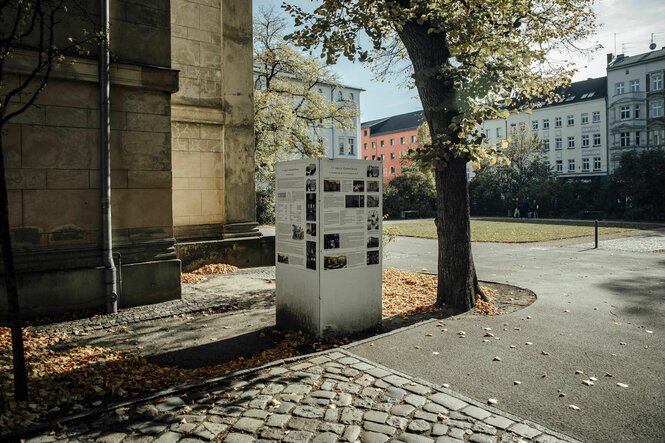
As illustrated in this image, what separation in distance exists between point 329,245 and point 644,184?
42.9 metres

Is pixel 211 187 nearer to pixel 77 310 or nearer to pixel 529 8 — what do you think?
pixel 77 310

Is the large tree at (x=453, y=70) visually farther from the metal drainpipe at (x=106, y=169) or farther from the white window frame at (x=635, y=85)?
the white window frame at (x=635, y=85)

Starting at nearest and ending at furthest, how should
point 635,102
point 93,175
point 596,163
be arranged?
point 93,175
point 635,102
point 596,163

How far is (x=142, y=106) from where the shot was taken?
9.10 metres

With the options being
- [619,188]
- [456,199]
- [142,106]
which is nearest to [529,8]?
[456,199]

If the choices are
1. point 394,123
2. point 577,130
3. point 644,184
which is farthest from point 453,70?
point 394,123

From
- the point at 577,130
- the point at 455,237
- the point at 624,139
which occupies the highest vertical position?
the point at 577,130

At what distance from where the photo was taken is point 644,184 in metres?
40.6

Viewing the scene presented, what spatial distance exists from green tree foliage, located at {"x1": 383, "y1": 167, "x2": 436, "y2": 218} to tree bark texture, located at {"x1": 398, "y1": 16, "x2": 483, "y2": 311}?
44280 mm

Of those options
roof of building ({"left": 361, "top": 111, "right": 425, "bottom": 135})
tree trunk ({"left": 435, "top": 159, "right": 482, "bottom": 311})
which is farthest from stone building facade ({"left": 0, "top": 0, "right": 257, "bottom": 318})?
roof of building ({"left": 361, "top": 111, "right": 425, "bottom": 135})

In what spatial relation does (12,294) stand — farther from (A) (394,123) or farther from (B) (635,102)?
(A) (394,123)

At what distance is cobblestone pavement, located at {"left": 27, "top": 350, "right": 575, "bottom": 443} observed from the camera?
402 cm

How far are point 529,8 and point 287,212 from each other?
6715mm

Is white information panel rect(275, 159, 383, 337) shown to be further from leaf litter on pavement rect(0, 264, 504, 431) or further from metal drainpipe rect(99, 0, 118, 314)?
metal drainpipe rect(99, 0, 118, 314)
